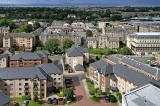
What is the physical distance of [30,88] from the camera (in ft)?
117

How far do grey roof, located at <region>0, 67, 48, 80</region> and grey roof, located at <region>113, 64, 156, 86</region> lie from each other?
11.8 meters

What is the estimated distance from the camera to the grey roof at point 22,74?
116 ft

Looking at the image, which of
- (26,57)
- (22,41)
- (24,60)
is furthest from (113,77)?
(22,41)

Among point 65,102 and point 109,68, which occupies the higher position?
point 109,68

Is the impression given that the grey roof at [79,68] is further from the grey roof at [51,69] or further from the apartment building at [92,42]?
the apartment building at [92,42]

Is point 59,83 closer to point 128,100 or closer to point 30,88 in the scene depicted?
point 30,88

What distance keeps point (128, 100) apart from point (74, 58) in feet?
103

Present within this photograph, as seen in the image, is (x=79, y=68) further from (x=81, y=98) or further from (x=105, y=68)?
(x=81, y=98)

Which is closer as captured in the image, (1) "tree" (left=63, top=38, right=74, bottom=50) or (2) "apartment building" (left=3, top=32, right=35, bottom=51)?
(1) "tree" (left=63, top=38, right=74, bottom=50)

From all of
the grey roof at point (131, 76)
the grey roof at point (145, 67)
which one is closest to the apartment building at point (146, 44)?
the grey roof at point (145, 67)

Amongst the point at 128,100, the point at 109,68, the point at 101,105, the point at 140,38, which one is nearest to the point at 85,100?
the point at 101,105

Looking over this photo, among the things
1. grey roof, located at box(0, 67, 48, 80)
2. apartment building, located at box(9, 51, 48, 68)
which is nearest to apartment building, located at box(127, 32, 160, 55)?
apartment building, located at box(9, 51, 48, 68)

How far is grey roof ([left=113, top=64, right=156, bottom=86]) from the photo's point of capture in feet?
107

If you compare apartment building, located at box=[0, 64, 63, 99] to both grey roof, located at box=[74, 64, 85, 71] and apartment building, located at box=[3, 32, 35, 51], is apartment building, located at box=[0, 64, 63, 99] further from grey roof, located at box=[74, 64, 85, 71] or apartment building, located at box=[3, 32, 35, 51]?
apartment building, located at box=[3, 32, 35, 51]
